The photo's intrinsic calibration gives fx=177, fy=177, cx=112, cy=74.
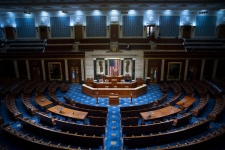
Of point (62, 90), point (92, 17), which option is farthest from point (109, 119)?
point (92, 17)

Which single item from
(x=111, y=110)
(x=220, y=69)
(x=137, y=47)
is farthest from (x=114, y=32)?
(x=220, y=69)

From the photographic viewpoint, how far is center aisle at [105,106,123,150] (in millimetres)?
7514

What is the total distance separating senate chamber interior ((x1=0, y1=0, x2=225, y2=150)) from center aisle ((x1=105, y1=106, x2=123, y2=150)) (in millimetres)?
70

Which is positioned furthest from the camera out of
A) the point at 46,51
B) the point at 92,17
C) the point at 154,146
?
the point at 92,17

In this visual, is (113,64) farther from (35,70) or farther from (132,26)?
(35,70)

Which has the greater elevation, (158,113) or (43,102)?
(158,113)

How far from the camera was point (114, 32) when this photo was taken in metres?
18.5

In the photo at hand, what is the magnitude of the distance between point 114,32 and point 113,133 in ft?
40.8

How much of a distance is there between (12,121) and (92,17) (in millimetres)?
12815

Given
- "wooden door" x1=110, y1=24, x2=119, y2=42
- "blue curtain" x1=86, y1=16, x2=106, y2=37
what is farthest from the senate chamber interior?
"blue curtain" x1=86, y1=16, x2=106, y2=37

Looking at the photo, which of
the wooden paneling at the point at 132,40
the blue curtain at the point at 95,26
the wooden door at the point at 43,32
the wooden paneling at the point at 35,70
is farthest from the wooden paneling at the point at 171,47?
the wooden door at the point at 43,32

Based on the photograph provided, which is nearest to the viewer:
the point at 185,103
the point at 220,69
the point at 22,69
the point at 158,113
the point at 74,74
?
the point at 158,113

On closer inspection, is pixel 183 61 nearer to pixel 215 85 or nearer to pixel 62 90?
Answer: pixel 215 85

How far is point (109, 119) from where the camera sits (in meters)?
9.77
